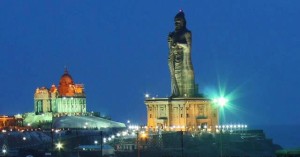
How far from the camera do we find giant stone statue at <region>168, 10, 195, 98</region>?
382 ft

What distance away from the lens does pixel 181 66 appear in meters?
117

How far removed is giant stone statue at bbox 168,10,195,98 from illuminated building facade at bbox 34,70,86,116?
222ft

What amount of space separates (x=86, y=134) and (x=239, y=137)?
99.9 ft

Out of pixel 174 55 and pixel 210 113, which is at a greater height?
pixel 174 55

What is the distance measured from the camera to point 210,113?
384ft

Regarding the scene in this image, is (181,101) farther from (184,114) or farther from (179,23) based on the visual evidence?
(179,23)

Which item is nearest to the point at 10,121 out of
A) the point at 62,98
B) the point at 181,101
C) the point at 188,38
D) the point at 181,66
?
the point at 62,98

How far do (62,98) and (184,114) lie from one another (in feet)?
228

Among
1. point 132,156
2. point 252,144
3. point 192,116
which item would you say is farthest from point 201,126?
point 132,156

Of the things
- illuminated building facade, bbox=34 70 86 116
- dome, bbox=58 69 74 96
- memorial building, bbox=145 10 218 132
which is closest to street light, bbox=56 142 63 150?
memorial building, bbox=145 10 218 132

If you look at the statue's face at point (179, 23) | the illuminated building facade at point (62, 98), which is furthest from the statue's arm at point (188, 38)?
the illuminated building facade at point (62, 98)

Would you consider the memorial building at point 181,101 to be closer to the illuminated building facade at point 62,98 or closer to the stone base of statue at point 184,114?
the stone base of statue at point 184,114

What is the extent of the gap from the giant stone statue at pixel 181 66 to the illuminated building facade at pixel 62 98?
222ft

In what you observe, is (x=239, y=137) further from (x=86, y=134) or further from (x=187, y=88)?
(x=86, y=134)
